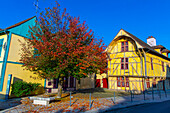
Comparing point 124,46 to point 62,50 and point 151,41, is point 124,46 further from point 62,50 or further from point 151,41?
point 62,50

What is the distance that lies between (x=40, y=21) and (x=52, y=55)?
326 centimetres

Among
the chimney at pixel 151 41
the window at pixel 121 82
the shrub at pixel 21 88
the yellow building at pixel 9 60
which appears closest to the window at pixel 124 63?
the window at pixel 121 82

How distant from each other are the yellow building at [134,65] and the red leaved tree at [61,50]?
31.2 ft

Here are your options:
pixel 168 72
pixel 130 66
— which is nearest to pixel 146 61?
pixel 130 66

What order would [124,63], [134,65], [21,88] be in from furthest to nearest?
1. [124,63]
2. [134,65]
3. [21,88]

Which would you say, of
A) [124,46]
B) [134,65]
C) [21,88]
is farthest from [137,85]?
[21,88]

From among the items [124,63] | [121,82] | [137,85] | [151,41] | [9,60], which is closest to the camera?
[9,60]

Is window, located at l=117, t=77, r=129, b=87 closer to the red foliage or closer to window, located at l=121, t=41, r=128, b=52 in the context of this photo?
window, located at l=121, t=41, r=128, b=52

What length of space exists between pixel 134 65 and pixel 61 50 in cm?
1291

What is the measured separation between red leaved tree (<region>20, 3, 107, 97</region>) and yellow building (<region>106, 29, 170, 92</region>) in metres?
9.52

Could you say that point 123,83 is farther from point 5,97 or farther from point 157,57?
point 5,97

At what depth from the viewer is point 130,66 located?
1858cm

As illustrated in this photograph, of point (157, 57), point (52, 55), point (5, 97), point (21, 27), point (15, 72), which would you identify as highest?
point (21, 27)

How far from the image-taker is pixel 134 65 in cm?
1830
